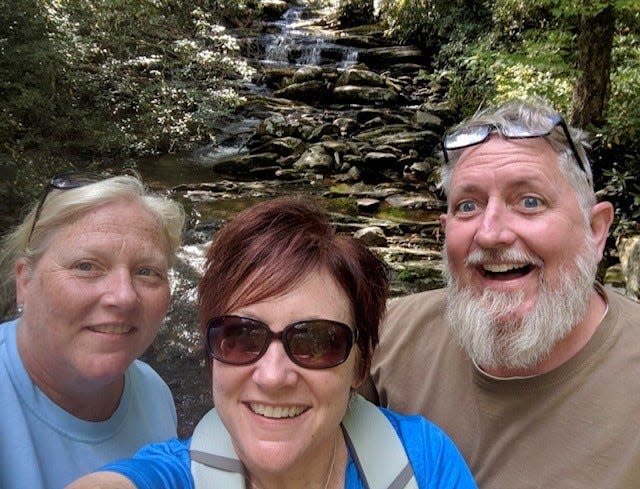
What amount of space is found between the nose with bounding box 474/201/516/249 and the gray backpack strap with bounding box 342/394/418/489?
73 cm

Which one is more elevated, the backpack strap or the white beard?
the white beard

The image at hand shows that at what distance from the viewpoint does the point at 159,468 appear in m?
1.43

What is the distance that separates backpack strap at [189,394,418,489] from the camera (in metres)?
1.45

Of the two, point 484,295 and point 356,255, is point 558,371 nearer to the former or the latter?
point 484,295

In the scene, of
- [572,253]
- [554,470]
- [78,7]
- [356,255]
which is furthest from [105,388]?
[78,7]

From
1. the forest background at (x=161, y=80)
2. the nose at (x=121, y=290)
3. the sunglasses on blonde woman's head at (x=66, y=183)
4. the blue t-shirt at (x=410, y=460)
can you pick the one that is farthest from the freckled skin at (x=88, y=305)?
the forest background at (x=161, y=80)

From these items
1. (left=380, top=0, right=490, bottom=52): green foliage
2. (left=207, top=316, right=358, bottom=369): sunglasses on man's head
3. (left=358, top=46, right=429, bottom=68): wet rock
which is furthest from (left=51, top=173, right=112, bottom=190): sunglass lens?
(left=358, top=46, right=429, bottom=68): wet rock

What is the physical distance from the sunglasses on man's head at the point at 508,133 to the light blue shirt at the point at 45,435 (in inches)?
66.0

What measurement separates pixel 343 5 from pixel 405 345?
20833 mm

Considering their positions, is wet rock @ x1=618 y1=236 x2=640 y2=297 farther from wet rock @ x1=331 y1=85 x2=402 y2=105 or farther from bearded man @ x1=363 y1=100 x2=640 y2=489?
wet rock @ x1=331 y1=85 x2=402 y2=105

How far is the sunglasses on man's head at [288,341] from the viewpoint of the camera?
1.46 metres

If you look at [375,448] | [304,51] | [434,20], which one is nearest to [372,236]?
[375,448]

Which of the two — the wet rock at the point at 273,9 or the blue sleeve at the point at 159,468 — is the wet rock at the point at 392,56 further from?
the blue sleeve at the point at 159,468

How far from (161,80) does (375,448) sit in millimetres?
9485
